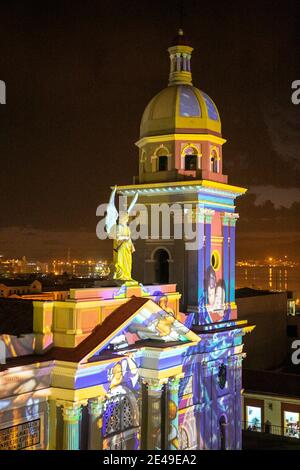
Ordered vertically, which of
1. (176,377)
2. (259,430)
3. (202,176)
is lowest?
(259,430)

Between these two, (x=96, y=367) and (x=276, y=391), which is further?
(x=276, y=391)

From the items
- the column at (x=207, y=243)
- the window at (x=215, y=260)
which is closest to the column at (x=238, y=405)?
the column at (x=207, y=243)

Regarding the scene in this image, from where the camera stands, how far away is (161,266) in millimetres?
26703

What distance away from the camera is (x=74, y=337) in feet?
59.2

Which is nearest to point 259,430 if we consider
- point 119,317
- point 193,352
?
point 193,352

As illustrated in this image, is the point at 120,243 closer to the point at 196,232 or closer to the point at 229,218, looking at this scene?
the point at 196,232

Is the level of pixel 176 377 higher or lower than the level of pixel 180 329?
lower

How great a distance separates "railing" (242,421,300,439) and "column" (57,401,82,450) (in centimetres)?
1988

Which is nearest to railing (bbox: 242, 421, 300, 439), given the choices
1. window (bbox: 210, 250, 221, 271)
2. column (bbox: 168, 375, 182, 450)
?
window (bbox: 210, 250, 221, 271)

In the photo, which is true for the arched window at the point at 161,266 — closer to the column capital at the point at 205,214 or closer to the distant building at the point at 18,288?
the column capital at the point at 205,214

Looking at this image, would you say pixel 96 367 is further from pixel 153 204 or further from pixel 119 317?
pixel 153 204

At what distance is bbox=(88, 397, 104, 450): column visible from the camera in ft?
59.4

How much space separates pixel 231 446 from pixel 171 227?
30.9ft

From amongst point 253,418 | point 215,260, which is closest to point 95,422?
point 215,260
